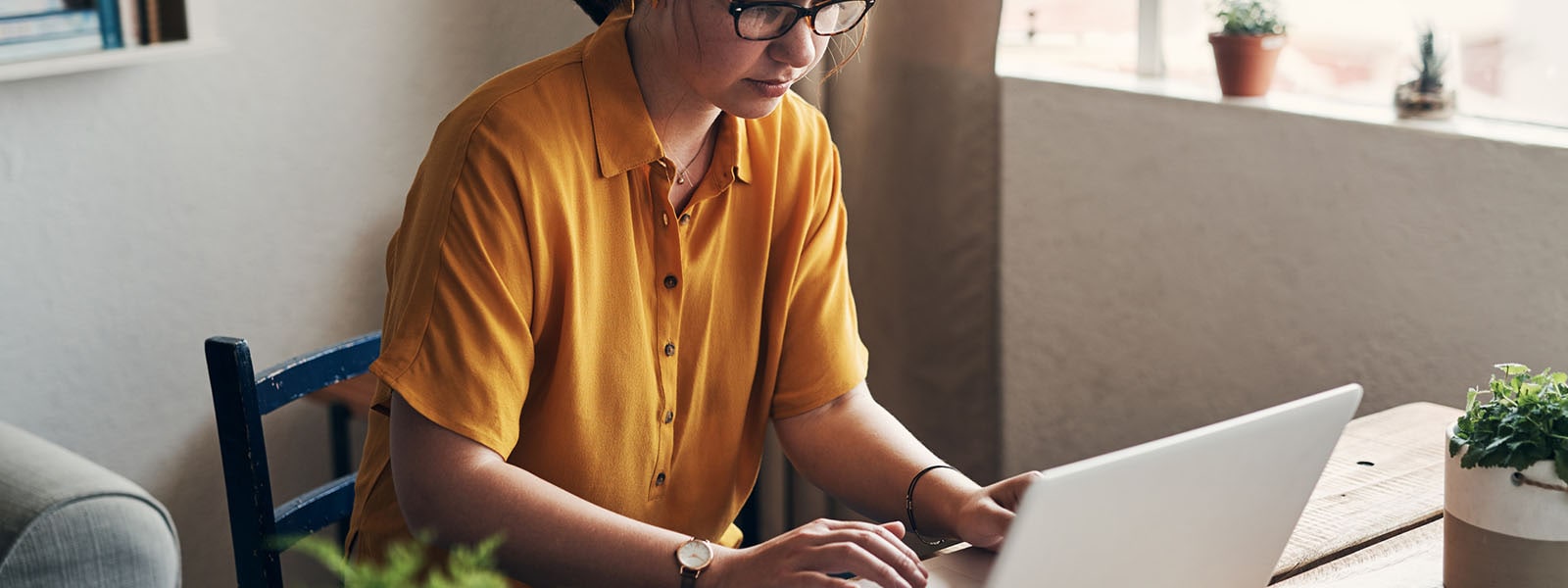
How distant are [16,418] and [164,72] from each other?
0.54 m

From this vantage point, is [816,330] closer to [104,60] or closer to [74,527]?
[74,527]

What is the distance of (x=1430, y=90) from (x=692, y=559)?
1.34 metres

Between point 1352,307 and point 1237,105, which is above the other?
point 1237,105

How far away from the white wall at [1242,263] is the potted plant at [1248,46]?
57mm

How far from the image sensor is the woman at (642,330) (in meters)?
1.14

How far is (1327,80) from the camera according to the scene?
2168 mm

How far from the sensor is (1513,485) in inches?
40.2

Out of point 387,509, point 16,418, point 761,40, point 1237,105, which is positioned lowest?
point 16,418

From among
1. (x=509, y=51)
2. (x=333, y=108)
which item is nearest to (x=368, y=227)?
(x=333, y=108)

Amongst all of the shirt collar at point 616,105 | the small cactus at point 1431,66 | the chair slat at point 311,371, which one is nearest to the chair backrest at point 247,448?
the chair slat at point 311,371

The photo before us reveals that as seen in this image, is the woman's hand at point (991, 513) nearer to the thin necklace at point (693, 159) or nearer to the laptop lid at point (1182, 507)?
the laptop lid at point (1182, 507)

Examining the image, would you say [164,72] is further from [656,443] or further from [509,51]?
[656,443]

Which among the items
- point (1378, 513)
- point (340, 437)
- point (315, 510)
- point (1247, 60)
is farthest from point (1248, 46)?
point (340, 437)

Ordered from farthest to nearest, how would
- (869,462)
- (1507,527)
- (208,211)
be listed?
1. (208,211)
2. (869,462)
3. (1507,527)
